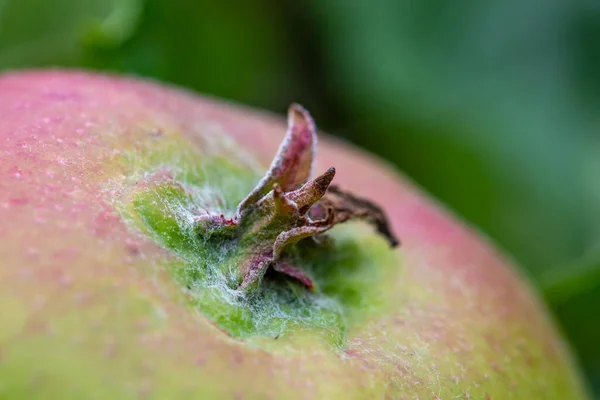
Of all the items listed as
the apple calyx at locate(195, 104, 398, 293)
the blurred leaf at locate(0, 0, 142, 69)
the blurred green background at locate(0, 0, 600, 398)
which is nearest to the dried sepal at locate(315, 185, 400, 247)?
the apple calyx at locate(195, 104, 398, 293)

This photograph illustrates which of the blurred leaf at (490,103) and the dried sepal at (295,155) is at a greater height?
the blurred leaf at (490,103)

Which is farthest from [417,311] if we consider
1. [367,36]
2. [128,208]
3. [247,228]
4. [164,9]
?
[367,36]

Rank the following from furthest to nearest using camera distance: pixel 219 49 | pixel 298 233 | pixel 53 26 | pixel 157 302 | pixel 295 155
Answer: pixel 219 49 < pixel 53 26 < pixel 295 155 < pixel 298 233 < pixel 157 302

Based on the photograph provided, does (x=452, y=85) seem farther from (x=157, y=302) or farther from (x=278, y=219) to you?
(x=157, y=302)

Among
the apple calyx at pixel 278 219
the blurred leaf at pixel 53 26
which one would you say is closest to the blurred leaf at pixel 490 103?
the blurred leaf at pixel 53 26

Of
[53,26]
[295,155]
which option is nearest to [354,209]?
[295,155]

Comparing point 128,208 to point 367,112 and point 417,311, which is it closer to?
point 417,311

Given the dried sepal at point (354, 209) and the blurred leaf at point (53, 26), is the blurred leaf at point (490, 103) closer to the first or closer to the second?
the blurred leaf at point (53, 26)
